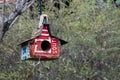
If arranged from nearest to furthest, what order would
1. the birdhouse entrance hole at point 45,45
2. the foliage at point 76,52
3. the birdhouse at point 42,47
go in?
the birdhouse at point 42,47
the birdhouse entrance hole at point 45,45
the foliage at point 76,52

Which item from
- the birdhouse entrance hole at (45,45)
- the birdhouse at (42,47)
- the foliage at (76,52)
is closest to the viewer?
the birdhouse at (42,47)

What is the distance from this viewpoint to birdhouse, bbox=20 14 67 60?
3828 mm

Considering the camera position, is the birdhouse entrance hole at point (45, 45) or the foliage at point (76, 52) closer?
the birdhouse entrance hole at point (45, 45)

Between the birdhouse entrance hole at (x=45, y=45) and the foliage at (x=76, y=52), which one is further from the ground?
the birdhouse entrance hole at (x=45, y=45)

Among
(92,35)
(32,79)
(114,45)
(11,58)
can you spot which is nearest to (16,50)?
(11,58)

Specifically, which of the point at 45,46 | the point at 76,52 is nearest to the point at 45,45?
the point at 45,46

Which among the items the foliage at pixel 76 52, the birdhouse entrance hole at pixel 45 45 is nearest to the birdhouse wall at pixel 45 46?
the birdhouse entrance hole at pixel 45 45

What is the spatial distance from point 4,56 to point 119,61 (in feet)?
6.02

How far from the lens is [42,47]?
3.99 m

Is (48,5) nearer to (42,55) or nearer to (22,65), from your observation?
(22,65)

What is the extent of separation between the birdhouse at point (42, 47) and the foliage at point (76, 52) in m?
1.10

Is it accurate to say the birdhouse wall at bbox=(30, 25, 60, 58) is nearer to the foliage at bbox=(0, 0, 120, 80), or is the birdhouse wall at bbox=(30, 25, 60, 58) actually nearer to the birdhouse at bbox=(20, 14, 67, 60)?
the birdhouse at bbox=(20, 14, 67, 60)

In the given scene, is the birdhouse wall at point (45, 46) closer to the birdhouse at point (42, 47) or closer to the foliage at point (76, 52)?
the birdhouse at point (42, 47)

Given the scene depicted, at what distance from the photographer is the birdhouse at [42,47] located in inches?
151
